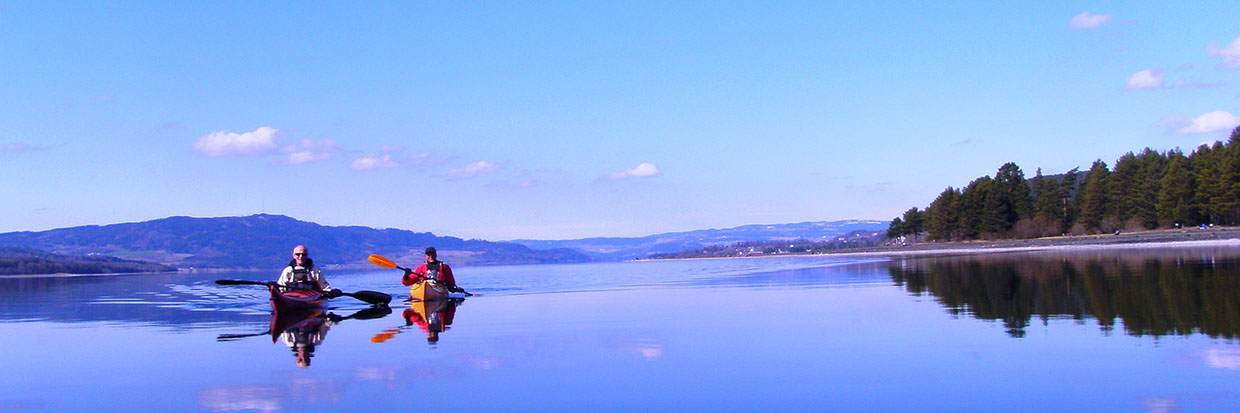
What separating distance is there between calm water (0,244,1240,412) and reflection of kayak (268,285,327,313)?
3.26 ft

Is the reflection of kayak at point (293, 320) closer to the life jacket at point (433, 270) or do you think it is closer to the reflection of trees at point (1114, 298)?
the life jacket at point (433, 270)

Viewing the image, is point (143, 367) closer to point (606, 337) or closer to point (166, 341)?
point (166, 341)

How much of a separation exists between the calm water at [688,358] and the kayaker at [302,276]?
2.59 metres

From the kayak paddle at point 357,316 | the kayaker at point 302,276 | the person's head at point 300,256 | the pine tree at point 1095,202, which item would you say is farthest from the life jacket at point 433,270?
the pine tree at point 1095,202

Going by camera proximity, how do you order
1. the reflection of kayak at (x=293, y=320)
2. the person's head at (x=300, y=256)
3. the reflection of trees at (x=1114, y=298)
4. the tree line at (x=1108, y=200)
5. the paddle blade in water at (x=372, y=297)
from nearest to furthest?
the reflection of trees at (x=1114, y=298), the reflection of kayak at (x=293, y=320), the person's head at (x=300, y=256), the paddle blade in water at (x=372, y=297), the tree line at (x=1108, y=200)

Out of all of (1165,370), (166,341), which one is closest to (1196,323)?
(1165,370)

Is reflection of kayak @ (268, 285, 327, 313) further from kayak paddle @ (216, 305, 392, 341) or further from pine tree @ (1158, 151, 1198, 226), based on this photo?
pine tree @ (1158, 151, 1198, 226)

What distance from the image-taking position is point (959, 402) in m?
9.52

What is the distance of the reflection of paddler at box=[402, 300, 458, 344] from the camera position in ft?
63.4

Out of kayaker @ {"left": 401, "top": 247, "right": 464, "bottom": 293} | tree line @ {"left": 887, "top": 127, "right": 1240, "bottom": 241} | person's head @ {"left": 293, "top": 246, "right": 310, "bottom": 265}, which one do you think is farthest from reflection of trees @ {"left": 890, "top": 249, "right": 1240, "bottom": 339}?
tree line @ {"left": 887, "top": 127, "right": 1240, "bottom": 241}

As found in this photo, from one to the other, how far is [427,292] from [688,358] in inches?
708

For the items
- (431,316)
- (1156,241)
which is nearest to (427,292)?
(431,316)

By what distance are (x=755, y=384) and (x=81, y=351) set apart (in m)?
11.5

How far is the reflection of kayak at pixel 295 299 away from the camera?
2503 centimetres
